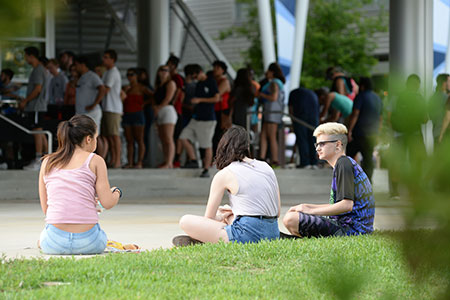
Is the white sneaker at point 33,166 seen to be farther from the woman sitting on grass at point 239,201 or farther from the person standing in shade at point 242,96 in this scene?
the woman sitting on grass at point 239,201

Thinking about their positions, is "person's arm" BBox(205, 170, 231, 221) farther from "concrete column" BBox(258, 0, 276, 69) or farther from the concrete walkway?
"concrete column" BBox(258, 0, 276, 69)

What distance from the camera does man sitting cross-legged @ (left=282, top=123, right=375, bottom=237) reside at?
639 cm

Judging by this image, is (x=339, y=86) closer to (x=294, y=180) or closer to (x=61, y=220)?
(x=294, y=180)

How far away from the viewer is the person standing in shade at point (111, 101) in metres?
13.4

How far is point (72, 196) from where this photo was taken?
5973 millimetres

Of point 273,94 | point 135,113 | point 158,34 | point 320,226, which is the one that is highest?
point 158,34

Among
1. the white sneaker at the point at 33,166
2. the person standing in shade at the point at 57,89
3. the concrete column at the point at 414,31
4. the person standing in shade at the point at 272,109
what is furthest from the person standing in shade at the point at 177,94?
the concrete column at the point at 414,31

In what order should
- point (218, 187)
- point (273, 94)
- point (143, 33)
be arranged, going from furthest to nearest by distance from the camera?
point (143, 33), point (273, 94), point (218, 187)

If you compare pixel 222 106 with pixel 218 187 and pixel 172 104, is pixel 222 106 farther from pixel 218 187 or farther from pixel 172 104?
pixel 218 187

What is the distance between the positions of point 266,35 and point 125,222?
15.8 metres

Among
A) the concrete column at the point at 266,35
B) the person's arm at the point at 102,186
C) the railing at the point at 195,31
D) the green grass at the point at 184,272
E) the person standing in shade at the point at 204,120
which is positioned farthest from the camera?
the concrete column at the point at 266,35

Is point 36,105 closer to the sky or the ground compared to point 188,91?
closer to the ground

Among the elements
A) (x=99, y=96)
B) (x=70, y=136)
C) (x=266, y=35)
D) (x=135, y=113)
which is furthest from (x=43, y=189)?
(x=266, y=35)

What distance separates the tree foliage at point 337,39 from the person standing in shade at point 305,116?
2037cm
